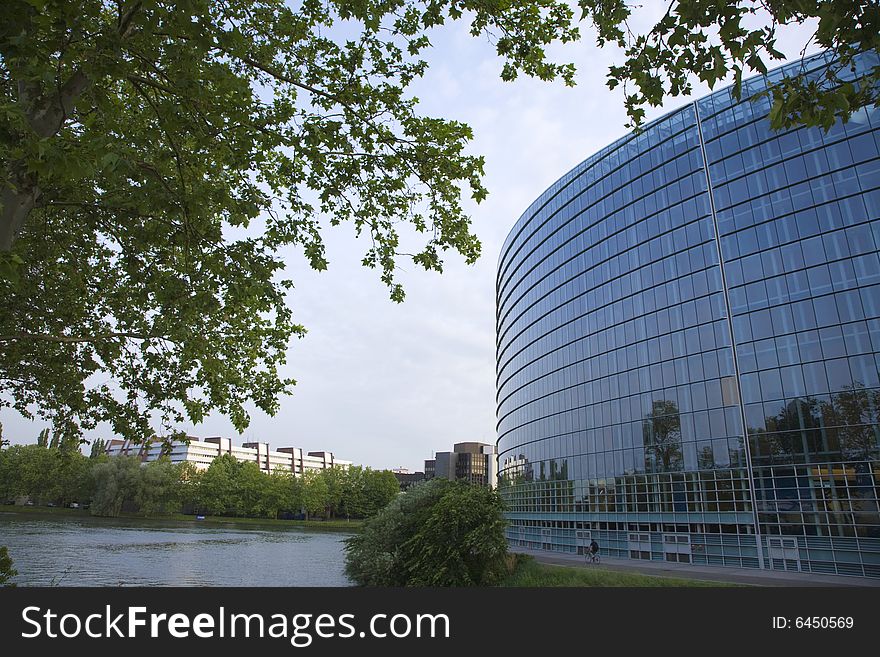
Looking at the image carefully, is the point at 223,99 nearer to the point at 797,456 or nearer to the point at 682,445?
the point at 797,456

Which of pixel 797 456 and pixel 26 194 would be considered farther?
pixel 797 456

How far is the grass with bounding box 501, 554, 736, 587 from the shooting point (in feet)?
69.8

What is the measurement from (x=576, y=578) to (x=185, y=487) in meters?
90.2

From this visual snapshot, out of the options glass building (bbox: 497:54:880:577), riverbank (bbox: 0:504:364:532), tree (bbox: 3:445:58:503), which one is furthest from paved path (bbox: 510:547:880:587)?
tree (bbox: 3:445:58:503)

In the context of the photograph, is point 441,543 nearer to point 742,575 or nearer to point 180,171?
point 742,575

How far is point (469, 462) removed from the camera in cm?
17212

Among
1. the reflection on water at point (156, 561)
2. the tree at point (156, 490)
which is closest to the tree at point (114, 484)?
the tree at point (156, 490)

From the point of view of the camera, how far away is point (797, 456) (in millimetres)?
28875

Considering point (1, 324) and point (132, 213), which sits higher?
point (132, 213)

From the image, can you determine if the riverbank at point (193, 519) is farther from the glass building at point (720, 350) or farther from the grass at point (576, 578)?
the grass at point (576, 578)

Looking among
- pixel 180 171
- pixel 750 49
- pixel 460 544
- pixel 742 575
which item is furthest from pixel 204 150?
pixel 742 575

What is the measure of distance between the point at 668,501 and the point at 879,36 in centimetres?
3415

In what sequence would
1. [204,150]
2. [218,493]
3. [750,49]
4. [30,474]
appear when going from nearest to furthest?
[750,49] < [204,150] < [30,474] < [218,493]

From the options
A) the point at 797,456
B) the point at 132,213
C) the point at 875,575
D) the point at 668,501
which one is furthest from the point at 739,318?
the point at 132,213
